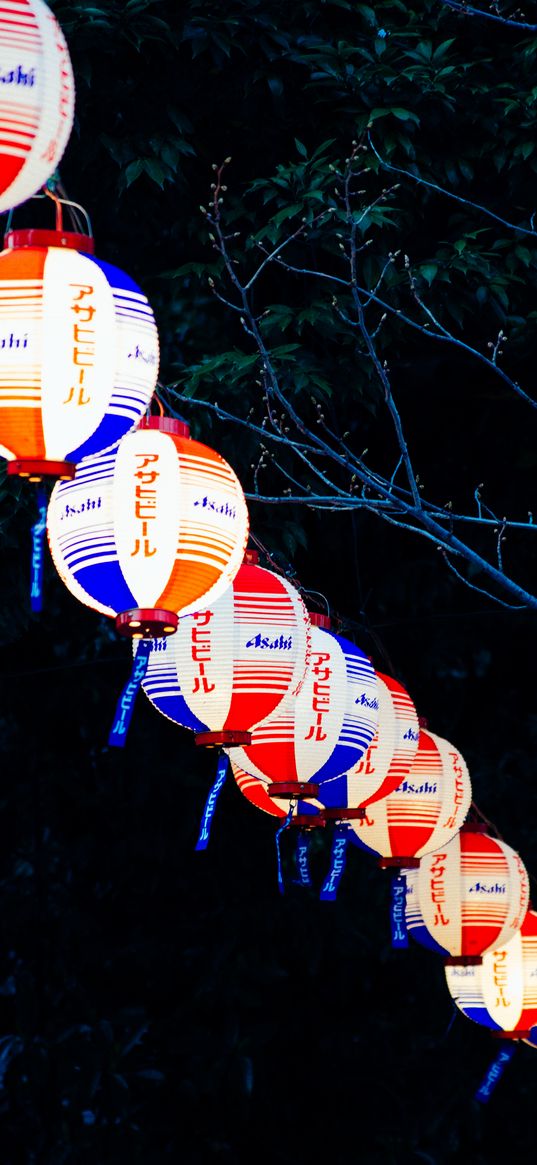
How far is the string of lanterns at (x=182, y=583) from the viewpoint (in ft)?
13.3

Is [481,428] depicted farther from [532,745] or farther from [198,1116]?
[198,1116]

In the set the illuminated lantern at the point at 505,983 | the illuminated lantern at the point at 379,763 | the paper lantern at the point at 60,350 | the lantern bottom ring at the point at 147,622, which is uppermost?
the paper lantern at the point at 60,350

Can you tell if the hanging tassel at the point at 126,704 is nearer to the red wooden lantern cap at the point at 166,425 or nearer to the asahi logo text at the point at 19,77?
the red wooden lantern cap at the point at 166,425

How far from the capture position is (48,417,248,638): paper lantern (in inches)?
179

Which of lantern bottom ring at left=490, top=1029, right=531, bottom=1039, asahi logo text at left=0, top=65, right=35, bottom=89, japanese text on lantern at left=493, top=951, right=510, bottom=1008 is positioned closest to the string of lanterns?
asahi logo text at left=0, top=65, right=35, bottom=89

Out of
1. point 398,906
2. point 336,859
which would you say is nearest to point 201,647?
point 336,859

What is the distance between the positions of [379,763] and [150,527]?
1915 millimetres

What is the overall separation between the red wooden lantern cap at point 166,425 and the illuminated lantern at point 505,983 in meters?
3.18

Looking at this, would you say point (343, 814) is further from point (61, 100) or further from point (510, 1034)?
point (61, 100)

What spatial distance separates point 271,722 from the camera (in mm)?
5613

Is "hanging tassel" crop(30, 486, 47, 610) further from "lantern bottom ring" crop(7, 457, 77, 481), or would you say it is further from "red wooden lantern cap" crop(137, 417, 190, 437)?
"red wooden lantern cap" crop(137, 417, 190, 437)

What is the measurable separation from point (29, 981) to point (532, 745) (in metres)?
2.55

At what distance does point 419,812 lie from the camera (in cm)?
651

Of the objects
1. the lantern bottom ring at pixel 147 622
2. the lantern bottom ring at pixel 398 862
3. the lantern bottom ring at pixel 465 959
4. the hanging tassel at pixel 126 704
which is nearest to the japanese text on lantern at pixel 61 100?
the lantern bottom ring at pixel 147 622
